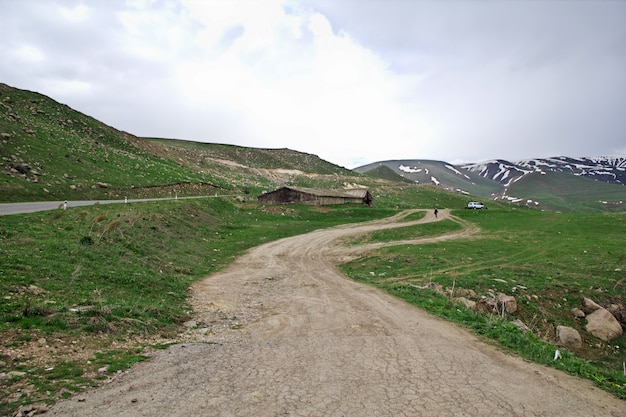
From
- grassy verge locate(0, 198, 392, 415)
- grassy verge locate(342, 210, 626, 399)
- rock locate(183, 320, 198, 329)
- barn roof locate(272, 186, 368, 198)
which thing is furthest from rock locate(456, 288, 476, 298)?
barn roof locate(272, 186, 368, 198)

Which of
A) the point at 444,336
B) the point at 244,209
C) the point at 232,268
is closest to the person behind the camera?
the point at 444,336

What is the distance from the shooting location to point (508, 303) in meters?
17.5

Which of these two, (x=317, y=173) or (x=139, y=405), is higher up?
(x=317, y=173)

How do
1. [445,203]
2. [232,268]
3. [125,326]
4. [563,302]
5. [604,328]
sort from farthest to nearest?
[445,203]
[232,268]
[563,302]
[604,328]
[125,326]

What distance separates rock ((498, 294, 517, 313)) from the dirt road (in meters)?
6.74

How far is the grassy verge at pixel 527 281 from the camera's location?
36.7 ft

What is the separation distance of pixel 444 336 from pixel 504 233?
36.3 m

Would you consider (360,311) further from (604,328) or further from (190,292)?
(604,328)

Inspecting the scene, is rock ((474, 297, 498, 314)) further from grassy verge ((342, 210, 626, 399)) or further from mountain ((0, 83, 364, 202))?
mountain ((0, 83, 364, 202))

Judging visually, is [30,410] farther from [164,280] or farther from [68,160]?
[68,160]

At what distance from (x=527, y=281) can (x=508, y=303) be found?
4.82 metres

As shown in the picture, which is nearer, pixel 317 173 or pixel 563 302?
pixel 563 302

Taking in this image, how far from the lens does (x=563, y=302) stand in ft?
63.5

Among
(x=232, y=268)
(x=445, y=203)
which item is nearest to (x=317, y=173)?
(x=445, y=203)
